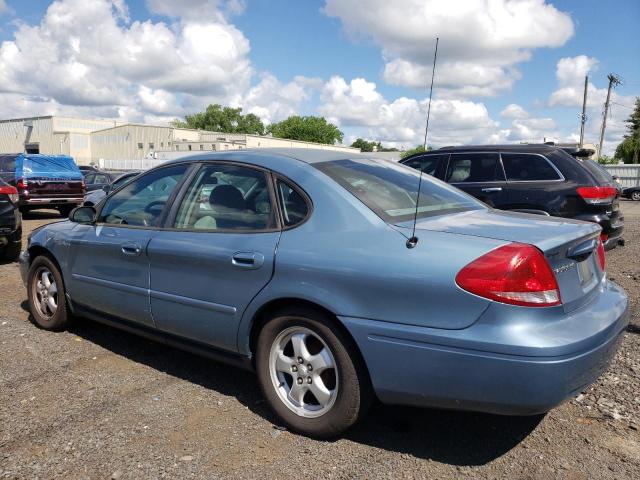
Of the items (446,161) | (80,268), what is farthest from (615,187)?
(80,268)

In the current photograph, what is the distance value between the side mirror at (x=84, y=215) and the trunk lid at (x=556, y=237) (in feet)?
8.78

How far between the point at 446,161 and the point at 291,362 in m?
5.45

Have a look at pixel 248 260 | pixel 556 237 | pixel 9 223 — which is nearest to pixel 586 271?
pixel 556 237

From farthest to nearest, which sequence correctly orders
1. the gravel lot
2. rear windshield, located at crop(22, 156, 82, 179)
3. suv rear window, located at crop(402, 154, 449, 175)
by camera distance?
rear windshield, located at crop(22, 156, 82, 179)
suv rear window, located at crop(402, 154, 449, 175)
the gravel lot

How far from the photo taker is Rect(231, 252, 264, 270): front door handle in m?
3.10

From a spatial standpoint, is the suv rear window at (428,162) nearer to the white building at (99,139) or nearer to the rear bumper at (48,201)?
the rear bumper at (48,201)

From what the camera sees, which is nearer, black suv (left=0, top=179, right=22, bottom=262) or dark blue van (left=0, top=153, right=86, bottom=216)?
black suv (left=0, top=179, right=22, bottom=262)

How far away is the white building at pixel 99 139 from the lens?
5778 centimetres

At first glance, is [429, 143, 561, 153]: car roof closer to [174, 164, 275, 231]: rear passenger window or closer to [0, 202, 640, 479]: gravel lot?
[0, 202, 640, 479]: gravel lot

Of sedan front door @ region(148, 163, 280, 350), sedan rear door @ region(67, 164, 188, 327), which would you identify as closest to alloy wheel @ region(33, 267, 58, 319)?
sedan rear door @ region(67, 164, 188, 327)

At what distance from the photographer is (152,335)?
383cm

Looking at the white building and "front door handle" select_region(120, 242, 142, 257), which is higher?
the white building

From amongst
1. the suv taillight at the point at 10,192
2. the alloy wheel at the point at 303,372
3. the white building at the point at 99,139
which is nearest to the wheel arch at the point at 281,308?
the alloy wheel at the point at 303,372

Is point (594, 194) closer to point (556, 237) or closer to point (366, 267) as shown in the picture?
point (556, 237)
